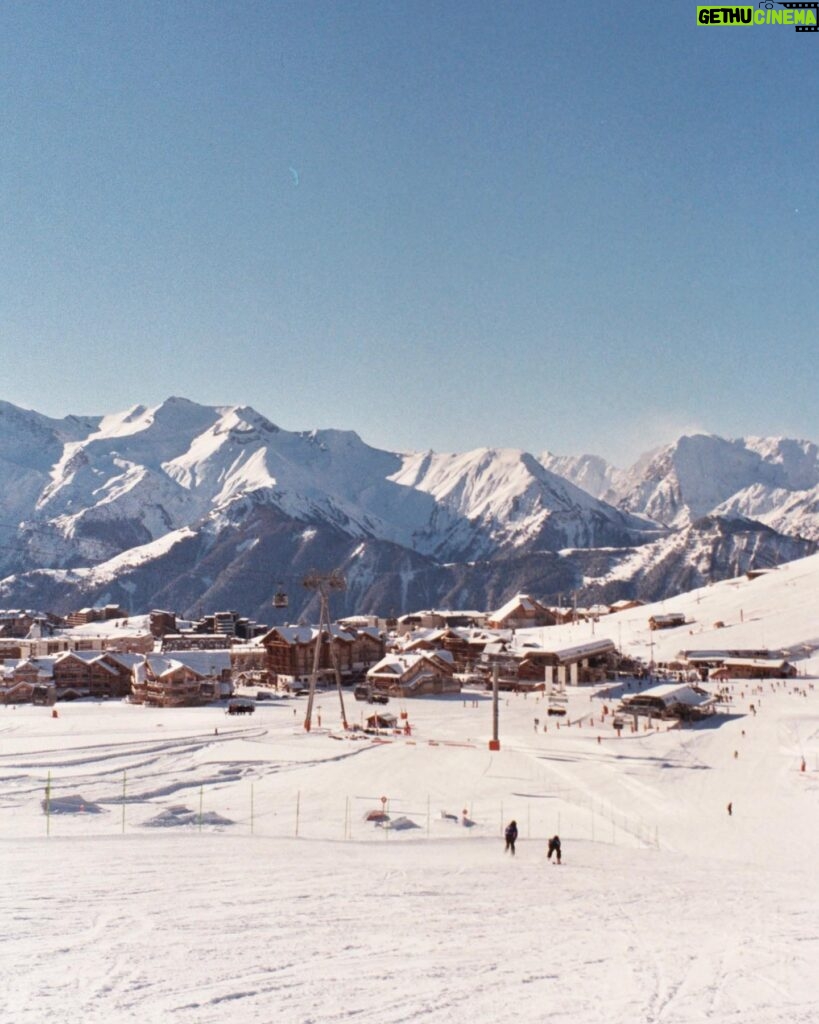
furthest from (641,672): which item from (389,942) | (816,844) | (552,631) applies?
(389,942)

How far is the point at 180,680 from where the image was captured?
76250 millimetres

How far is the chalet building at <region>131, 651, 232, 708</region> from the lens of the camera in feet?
250

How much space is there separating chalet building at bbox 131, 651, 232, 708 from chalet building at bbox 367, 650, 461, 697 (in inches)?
565

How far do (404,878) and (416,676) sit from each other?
6176 cm

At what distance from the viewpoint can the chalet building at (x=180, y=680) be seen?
76.1m

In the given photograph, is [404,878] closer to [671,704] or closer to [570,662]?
[671,704]

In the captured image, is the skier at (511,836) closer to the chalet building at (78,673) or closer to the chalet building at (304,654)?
the chalet building at (78,673)

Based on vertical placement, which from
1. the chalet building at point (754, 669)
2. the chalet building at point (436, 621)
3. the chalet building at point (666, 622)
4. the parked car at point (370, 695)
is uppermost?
the chalet building at point (666, 622)

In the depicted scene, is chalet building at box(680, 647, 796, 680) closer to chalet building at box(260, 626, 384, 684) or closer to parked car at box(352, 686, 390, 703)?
parked car at box(352, 686, 390, 703)

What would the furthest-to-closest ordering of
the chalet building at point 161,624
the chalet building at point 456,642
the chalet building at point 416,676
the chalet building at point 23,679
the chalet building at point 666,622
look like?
1. the chalet building at point 161,624
2. the chalet building at point 666,622
3. the chalet building at point 456,642
4. the chalet building at point 416,676
5. the chalet building at point 23,679

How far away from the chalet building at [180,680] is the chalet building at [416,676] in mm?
14348

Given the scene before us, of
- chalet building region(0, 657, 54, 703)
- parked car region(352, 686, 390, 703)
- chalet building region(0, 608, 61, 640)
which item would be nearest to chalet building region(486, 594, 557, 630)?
parked car region(352, 686, 390, 703)

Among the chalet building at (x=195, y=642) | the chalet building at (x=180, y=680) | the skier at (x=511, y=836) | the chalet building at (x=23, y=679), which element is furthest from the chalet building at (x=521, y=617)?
the skier at (x=511, y=836)

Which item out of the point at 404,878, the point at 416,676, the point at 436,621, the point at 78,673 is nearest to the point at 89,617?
the point at 436,621
